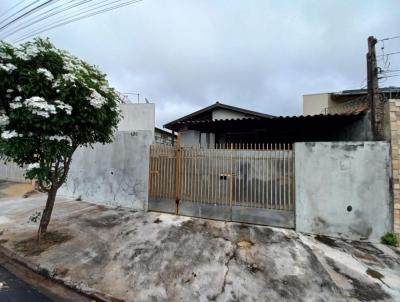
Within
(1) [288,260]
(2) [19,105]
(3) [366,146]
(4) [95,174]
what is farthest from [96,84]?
(3) [366,146]

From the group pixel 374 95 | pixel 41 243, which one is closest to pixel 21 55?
pixel 41 243

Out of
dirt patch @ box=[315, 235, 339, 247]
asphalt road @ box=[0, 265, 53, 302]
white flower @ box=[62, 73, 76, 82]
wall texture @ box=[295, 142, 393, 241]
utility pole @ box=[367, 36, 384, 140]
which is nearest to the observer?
asphalt road @ box=[0, 265, 53, 302]

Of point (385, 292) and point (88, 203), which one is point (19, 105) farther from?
point (385, 292)

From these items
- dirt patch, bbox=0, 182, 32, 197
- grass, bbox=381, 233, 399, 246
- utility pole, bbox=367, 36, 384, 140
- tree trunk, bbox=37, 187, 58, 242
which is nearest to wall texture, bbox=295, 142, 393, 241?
grass, bbox=381, 233, 399, 246

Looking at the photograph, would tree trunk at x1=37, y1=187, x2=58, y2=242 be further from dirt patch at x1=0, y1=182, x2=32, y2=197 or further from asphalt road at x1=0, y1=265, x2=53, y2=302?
dirt patch at x1=0, y1=182, x2=32, y2=197

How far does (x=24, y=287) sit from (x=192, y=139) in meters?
11.0

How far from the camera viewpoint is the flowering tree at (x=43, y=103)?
4492mm

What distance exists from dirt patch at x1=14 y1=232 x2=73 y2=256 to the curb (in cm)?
15

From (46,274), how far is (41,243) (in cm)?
142

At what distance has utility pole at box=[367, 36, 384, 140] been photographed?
21.1 feet

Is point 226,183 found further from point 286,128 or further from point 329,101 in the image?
point 329,101

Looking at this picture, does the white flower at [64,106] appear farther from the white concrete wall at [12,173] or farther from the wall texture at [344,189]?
the white concrete wall at [12,173]

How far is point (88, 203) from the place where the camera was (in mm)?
9070

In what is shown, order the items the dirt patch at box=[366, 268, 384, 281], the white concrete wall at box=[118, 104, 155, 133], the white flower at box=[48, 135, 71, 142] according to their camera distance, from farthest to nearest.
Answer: the white concrete wall at box=[118, 104, 155, 133] < the white flower at box=[48, 135, 71, 142] < the dirt patch at box=[366, 268, 384, 281]
